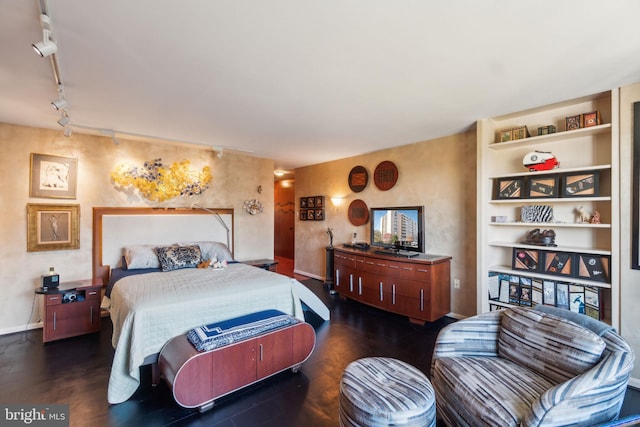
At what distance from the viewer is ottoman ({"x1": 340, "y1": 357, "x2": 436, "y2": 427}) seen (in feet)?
4.60

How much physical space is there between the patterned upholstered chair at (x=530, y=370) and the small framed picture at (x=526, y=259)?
1230mm

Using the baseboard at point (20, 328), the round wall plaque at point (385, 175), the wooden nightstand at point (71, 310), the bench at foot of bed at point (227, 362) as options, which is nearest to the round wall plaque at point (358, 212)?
the round wall plaque at point (385, 175)

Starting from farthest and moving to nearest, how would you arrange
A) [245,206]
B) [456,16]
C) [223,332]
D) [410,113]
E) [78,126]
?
[245,206] < [78,126] < [410,113] < [223,332] < [456,16]

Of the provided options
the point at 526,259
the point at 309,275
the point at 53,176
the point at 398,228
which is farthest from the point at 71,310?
the point at 526,259

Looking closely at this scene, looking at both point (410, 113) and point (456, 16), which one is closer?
point (456, 16)

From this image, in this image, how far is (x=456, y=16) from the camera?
157cm

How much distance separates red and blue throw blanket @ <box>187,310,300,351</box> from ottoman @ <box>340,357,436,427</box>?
0.92 m

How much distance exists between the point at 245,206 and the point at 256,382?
3.37m

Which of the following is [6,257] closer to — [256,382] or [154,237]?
[154,237]

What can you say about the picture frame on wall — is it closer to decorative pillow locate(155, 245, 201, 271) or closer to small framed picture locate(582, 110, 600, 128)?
decorative pillow locate(155, 245, 201, 271)

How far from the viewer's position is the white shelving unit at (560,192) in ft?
8.16

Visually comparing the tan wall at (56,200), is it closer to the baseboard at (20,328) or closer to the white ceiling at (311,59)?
the baseboard at (20,328)

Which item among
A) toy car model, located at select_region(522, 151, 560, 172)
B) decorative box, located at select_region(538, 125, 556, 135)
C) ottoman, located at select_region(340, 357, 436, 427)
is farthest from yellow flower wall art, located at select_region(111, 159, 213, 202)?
decorative box, located at select_region(538, 125, 556, 135)

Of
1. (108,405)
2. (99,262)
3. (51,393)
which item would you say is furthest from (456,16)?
(99,262)
